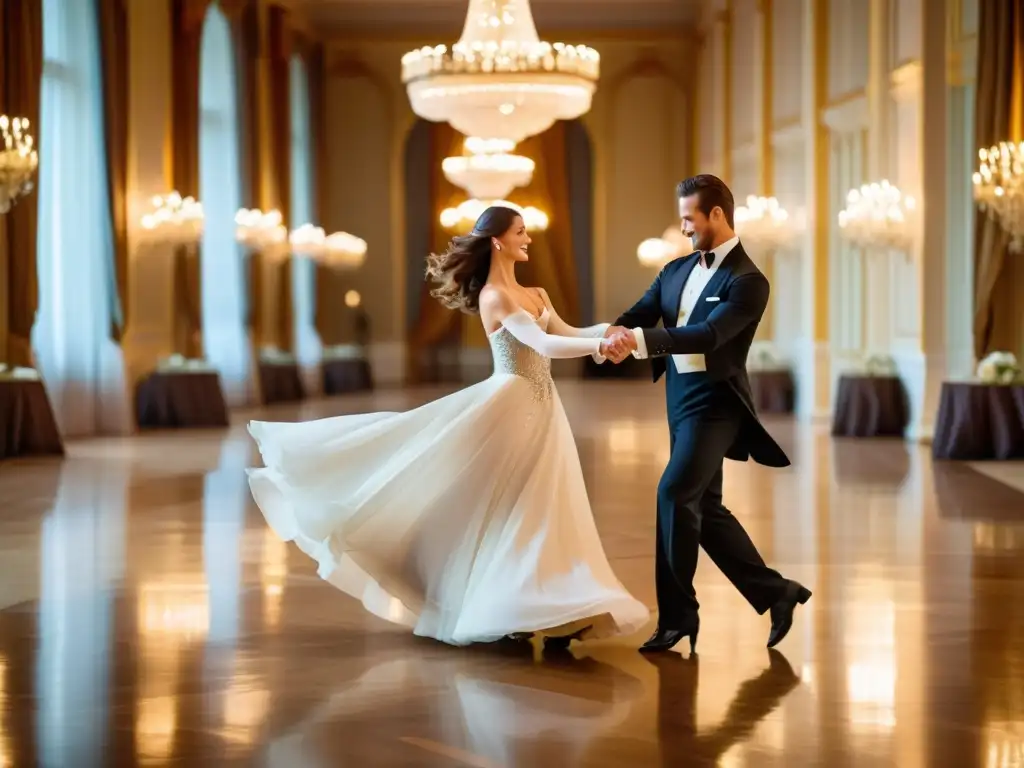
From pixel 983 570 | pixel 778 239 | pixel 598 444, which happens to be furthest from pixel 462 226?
pixel 983 570

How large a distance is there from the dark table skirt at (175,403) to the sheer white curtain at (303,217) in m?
6.15

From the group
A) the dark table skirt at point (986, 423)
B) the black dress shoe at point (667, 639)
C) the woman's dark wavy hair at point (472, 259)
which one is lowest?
the black dress shoe at point (667, 639)

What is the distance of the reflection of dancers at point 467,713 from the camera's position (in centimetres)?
362

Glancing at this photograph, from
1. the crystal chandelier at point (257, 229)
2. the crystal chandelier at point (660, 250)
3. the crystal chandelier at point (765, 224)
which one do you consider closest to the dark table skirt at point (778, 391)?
the crystal chandelier at point (765, 224)

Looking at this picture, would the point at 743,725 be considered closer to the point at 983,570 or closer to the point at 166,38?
the point at 983,570

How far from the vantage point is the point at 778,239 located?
687 inches

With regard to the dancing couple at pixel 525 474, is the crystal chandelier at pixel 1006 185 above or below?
above

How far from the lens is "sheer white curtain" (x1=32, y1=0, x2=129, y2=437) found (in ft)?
45.6

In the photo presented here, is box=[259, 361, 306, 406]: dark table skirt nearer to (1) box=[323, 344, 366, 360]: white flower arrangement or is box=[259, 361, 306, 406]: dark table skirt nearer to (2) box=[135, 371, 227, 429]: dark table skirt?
(1) box=[323, 344, 366, 360]: white flower arrangement

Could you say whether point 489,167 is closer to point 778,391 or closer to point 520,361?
point 778,391

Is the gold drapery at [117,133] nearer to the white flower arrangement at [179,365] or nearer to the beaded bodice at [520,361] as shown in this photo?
the white flower arrangement at [179,365]

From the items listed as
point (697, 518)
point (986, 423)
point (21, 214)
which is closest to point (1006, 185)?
point (986, 423)

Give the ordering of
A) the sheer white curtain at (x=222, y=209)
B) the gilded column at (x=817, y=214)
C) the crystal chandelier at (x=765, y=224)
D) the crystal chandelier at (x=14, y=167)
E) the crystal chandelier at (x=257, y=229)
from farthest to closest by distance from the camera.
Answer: the sheer white curtain at (x=222, y=209)
the crystal chandelier at (x=257, y=229)
the crystal chandelier at (x=765, y=224)
the gilded column at (x=817, y=214)
the crystal chandelier at (x=14, y=167)

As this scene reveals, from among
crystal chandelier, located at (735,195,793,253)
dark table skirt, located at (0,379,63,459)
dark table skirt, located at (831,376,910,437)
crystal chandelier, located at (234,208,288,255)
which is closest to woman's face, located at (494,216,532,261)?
dark table skirt, located at (0,379,63,459)
